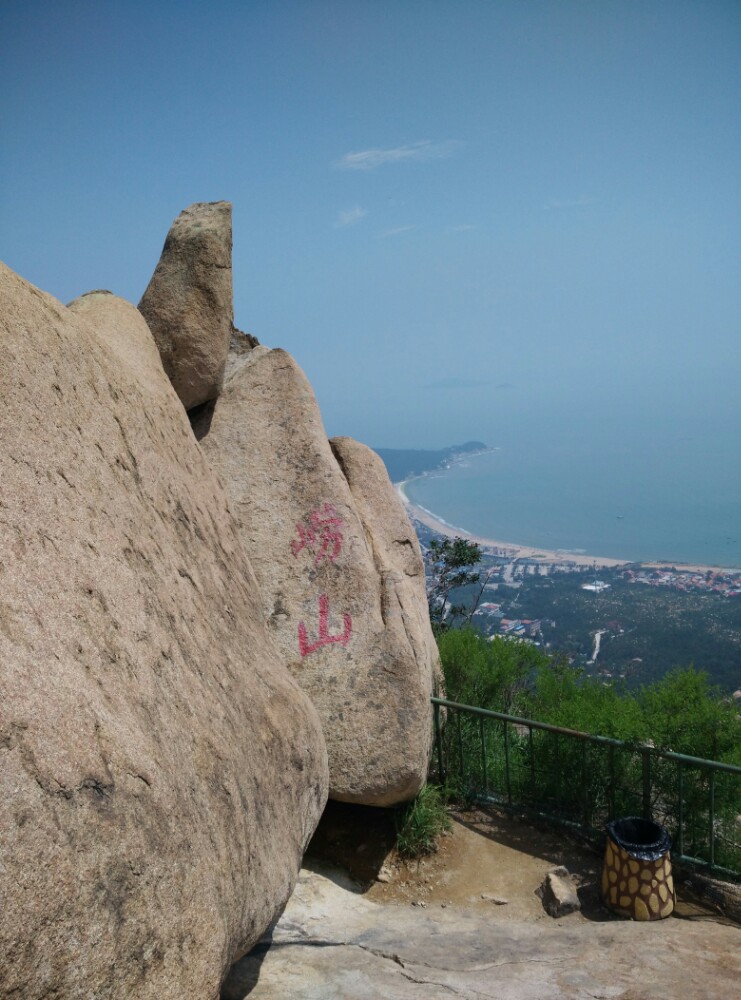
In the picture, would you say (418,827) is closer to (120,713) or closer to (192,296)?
(120,713)

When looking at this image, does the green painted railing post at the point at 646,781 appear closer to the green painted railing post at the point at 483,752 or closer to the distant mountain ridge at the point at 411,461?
the green painted railing post at the point at 483,752

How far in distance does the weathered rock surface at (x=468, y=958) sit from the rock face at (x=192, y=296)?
4.10 metres

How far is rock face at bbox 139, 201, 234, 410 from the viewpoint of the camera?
6534 millimetres

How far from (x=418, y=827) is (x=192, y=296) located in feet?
15.7

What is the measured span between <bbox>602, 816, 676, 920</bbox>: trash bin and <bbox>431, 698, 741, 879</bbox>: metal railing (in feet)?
1.60

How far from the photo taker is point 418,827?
6633mm

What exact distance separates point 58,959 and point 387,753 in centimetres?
395

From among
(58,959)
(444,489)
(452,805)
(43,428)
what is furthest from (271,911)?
(444,489)

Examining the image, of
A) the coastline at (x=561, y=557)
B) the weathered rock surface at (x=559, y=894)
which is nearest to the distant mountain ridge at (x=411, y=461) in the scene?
the coastline at (x=561, y=557)

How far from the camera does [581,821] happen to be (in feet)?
22.4

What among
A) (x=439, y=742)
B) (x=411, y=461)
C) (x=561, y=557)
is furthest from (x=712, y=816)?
(x=411, y=461)

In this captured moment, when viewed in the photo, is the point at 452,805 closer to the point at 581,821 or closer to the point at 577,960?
the point at 581,821

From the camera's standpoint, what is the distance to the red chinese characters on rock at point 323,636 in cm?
632

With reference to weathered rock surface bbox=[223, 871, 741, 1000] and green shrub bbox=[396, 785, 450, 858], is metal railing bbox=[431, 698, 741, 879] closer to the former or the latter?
green shrub bbox=[396, 785, 450, 858]
